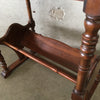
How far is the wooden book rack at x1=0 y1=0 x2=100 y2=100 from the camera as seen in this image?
418 millimetres

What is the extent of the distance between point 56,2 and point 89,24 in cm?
78

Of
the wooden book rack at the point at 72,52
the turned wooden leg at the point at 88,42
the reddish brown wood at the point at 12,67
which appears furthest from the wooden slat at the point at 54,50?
the turned wooden leg at the point at 88,42

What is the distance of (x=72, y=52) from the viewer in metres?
1.08

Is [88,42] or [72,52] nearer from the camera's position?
[88,42]

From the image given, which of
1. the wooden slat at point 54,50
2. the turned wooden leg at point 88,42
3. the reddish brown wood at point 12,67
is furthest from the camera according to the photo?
A: the reddish brown wood at point 12,67

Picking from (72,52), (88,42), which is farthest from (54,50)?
(88,42)

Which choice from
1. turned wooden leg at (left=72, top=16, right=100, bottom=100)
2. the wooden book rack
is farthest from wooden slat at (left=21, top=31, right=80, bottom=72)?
turned wooden leg at (left=72, top=16, right=100, bottom=100)

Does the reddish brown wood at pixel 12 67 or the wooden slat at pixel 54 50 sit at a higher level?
the wooden slat at pixel 54 50

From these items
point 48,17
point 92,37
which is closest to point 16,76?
point 48,17

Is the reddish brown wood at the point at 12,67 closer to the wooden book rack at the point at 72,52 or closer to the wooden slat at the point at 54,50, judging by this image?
the wooden book rack at the point at 72,52

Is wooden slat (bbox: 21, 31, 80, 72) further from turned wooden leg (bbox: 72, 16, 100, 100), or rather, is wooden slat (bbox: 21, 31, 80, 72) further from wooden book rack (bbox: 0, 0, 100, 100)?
turned wooden leg (bbox: 72, 16, 100, 100)

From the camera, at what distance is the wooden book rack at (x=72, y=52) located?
418 millimetres

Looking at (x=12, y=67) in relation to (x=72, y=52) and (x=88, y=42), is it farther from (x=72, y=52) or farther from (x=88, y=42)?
(x=88, y=42)

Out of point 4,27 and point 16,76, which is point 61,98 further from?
point 4,27
